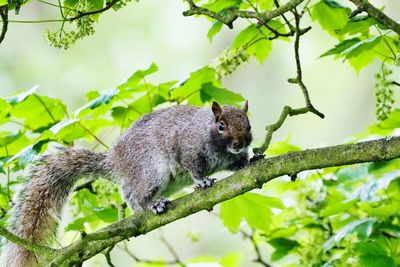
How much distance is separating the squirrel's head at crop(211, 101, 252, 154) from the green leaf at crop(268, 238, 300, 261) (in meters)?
0.39

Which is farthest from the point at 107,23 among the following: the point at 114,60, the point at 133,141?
the point at 133,141

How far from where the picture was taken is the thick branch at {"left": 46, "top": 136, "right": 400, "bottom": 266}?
2008 millimetres

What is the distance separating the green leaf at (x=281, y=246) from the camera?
2.61m

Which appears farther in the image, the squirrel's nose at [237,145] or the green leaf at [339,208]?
the squirrel's nose at [237,145]

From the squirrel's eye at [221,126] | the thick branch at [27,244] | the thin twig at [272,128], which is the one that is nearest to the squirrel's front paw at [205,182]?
the squirrel's eye at [221,126]

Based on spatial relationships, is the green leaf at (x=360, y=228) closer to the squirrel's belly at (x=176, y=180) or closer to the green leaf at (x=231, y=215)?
the green leaf at (x=231, y=215)

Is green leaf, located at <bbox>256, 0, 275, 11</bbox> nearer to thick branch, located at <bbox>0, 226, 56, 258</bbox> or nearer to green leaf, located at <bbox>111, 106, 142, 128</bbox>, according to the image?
green leaf, located at <bbox>111, 106, 142, 128</bbox>

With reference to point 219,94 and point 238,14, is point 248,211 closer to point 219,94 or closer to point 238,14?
point 219,94

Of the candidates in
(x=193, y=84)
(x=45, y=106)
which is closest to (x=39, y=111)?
(x=45, y=106)

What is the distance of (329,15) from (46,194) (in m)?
1.36

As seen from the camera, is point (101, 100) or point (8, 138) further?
point (8, 138)

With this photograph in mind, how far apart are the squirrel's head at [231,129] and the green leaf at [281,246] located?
1.30 ft

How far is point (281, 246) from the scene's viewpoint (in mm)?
2625

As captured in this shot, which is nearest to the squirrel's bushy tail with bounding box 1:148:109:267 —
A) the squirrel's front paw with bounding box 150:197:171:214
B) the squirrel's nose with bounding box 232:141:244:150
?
the squirrel's front paw with bounding box 150:197:171:214
